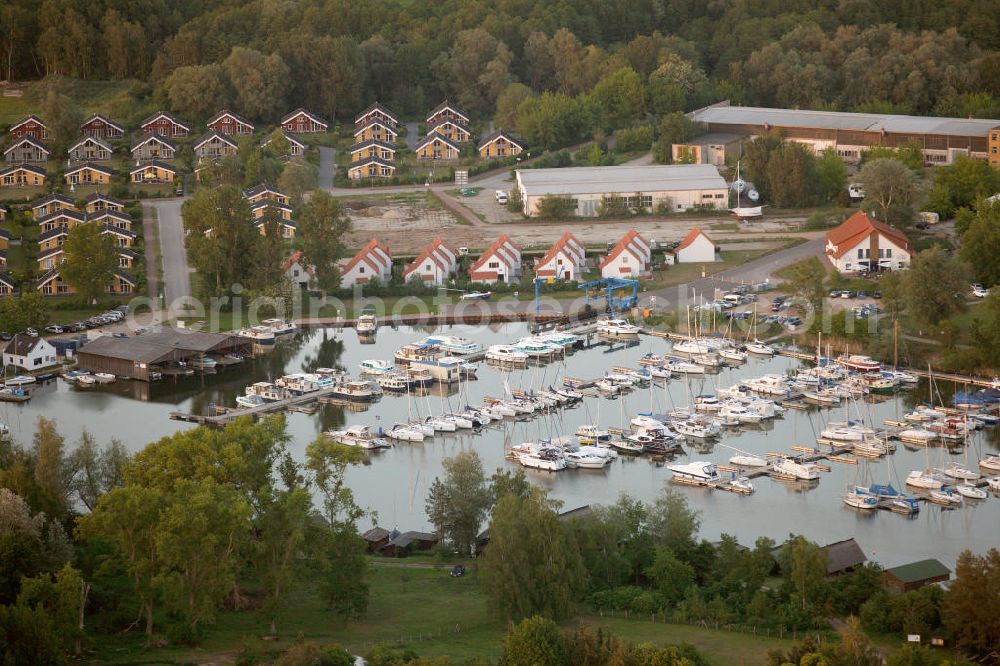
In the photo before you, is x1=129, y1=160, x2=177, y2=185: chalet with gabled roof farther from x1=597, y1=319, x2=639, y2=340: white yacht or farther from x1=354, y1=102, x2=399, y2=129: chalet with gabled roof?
x1=597, y1=319, x2=639, y2=340: white yacht

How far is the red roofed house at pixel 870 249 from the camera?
29.3 metres

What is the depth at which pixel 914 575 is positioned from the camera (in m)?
16.7

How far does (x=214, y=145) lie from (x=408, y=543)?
21.6 metres

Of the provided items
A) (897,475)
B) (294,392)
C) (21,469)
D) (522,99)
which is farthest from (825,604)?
(522,99)

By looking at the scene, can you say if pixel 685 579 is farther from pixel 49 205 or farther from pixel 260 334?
pixel 49 205

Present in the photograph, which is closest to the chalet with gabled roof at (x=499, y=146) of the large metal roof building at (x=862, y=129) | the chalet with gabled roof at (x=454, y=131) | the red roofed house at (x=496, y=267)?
the chalet with gabled roof at (x=454, y=131)

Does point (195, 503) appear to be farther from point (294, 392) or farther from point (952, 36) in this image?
point (952, 36)

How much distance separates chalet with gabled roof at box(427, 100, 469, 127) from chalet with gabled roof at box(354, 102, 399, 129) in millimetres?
863

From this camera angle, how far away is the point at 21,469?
678 inches

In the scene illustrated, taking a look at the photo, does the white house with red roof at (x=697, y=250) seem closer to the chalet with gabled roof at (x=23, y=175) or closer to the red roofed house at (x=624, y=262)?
the red roofed house at (x=624, y=262)

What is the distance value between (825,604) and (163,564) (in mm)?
5942

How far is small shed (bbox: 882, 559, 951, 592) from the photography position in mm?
16500

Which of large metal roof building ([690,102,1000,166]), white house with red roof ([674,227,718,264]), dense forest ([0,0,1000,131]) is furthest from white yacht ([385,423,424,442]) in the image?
large metal roof building ([690,102,1000,166])

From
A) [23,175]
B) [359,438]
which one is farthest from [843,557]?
[23,175]
